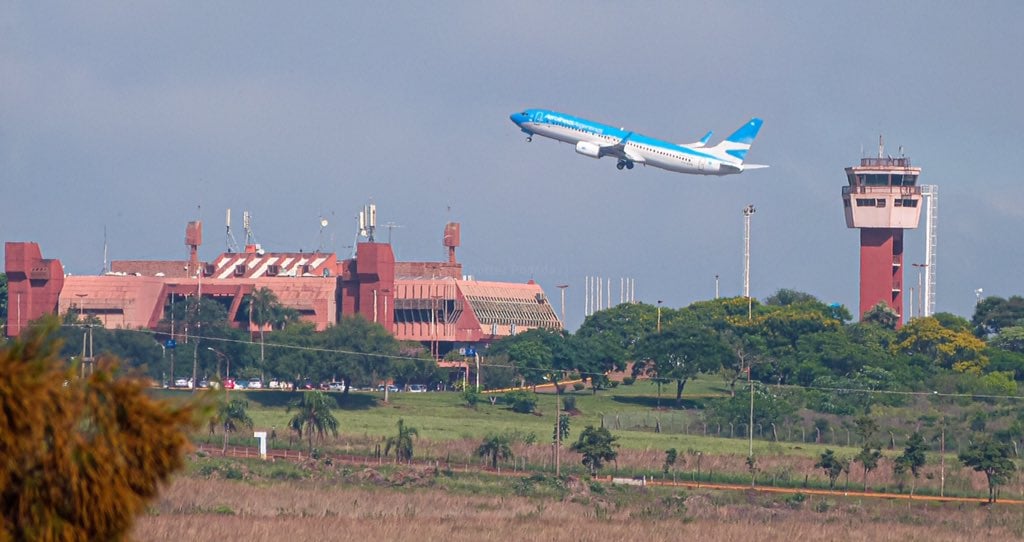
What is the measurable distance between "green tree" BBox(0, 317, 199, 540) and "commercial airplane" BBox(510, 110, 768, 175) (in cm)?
11481

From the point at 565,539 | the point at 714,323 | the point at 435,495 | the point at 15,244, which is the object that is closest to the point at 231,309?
the point at 15,244

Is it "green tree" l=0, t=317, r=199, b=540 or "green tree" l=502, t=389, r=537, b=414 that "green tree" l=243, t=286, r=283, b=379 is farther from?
"green tree" l=0, t=317, r=199, b=540

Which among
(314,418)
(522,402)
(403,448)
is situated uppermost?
(522,402)

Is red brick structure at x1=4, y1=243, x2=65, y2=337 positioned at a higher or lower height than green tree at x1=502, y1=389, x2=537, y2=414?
higher

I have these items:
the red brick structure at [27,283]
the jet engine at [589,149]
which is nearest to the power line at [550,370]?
the red brick structure at [27,283]

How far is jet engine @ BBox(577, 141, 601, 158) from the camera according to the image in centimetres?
13512

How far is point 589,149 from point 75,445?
11845 centimetres

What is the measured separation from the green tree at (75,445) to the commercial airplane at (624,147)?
114809 mm

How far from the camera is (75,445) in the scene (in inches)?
732

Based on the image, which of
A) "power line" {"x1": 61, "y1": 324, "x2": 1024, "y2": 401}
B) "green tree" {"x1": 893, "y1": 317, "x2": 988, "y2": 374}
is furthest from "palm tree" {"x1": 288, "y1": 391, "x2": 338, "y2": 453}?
"green tree" {"x1": 893, "y1": 317, "x2": 988, "y2": 374}

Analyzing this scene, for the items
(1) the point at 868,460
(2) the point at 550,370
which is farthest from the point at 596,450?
(2) the point at 550,370

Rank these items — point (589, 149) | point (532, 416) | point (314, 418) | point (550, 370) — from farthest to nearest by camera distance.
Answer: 1. point (550, 370)
2. point (532, 416)
3. point (589, 149)
4. point (314, 418)

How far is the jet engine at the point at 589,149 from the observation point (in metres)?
135

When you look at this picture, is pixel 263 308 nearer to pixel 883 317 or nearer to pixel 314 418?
pixel 883 317
